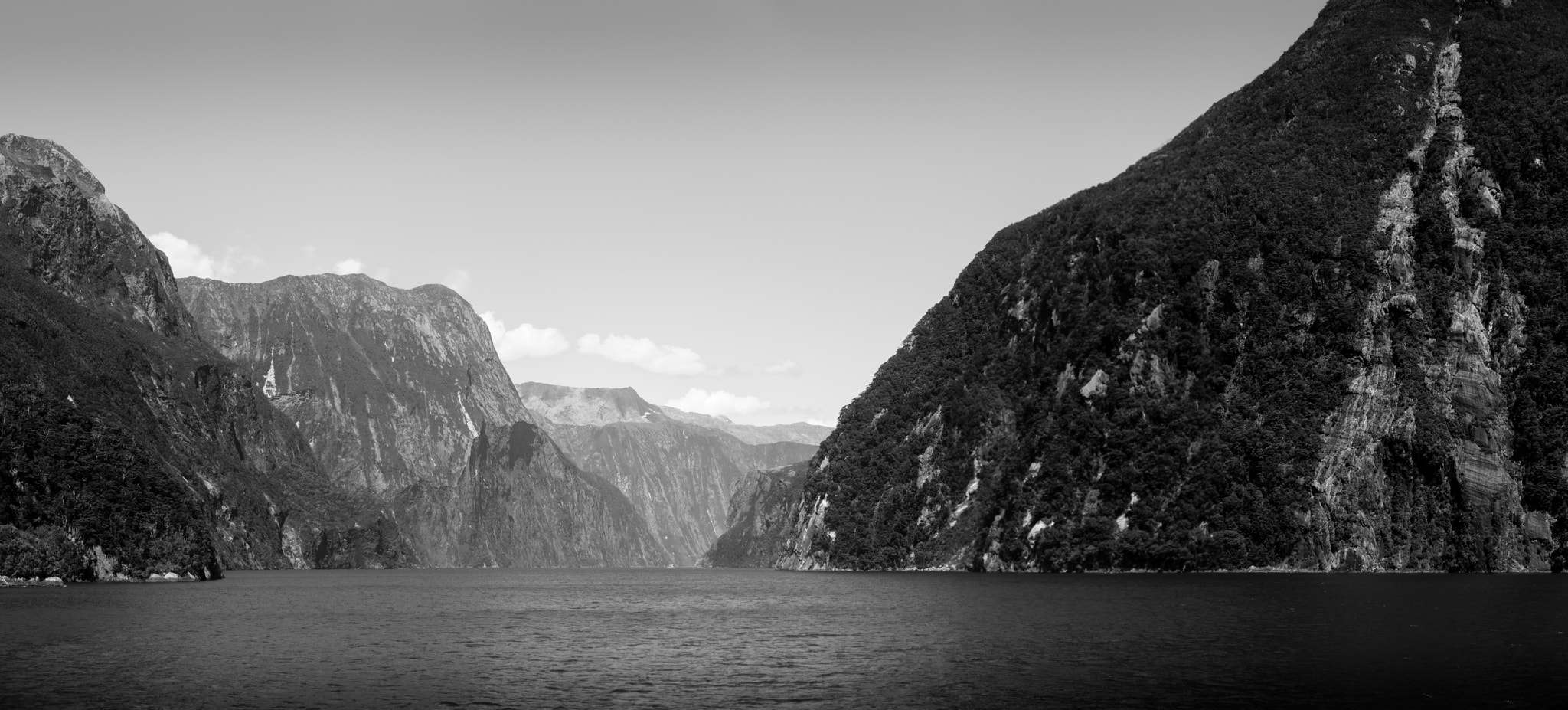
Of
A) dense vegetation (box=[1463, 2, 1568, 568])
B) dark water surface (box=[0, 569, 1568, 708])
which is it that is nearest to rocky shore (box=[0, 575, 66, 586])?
dark water surface (box=[0, 569, 1568, 708])

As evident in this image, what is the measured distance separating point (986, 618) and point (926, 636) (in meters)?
14.5

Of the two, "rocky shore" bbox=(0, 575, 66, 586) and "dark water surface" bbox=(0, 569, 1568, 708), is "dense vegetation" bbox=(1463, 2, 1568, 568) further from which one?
"rocky shore" bbox=(0, 575, 66, 586)

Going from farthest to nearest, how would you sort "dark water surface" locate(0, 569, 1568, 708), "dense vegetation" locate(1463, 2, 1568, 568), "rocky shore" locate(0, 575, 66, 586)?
1. "dense vegetation" locate(1463, 2, 1568, 568)
2. "rocky shore" locate(0, 575, 66, 586)
3. "dark water surface" locate(0, 569, 1568, 708)

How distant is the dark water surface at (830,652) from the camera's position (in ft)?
177

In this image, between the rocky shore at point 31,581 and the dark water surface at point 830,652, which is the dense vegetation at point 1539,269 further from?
the rocky shore at point 31,581

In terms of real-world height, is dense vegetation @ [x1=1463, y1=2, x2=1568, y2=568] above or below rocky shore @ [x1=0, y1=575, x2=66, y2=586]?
above

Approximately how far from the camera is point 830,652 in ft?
243

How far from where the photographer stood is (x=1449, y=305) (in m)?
189

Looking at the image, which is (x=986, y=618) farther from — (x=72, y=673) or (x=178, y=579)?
(x=178, y=579)

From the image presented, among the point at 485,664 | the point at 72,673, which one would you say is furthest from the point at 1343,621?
the point at 72,673

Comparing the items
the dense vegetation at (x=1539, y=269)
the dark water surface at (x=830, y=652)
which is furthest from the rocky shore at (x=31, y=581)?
the dense vegetation at (x=1539, y=269)

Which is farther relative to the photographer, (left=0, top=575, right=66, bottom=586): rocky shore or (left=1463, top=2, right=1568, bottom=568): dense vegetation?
(left=1463, top=2, right=1568, bottom=568): dense vegetation

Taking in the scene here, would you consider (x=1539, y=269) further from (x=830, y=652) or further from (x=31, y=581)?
(x=31, y=581)

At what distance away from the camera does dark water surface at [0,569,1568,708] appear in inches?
2128
